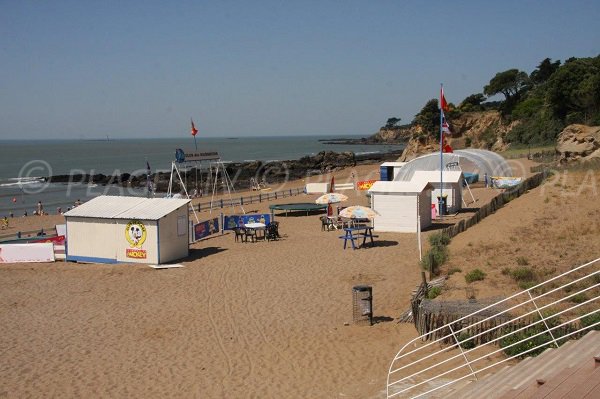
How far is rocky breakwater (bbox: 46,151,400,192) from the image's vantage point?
244ft

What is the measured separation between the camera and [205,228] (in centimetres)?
2725

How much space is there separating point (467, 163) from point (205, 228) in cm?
2149

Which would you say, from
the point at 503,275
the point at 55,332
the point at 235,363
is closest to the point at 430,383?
the point at 235,363

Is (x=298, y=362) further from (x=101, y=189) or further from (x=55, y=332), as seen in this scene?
(x=101, y=189)

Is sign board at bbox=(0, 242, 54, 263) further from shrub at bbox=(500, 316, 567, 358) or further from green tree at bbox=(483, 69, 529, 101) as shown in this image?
green tree at bbox=(483, 69, 529, 101)

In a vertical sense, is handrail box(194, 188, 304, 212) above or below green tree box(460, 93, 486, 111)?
below

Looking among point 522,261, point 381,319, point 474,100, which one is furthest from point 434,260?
point 474,100

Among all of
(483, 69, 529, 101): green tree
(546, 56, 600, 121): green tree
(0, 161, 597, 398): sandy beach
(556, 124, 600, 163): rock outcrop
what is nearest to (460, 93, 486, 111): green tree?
(483, 69, 529, 101): green tree

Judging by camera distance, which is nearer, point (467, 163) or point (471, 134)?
point (467, 163)

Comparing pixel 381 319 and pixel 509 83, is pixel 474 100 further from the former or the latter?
pixel 381 319

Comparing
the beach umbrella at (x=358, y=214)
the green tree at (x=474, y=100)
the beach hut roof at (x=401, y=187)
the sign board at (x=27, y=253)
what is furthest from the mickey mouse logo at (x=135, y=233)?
the green tree at (x=474, y=100)

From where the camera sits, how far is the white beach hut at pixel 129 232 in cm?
2178

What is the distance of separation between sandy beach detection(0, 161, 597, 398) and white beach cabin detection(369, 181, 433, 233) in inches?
83.8

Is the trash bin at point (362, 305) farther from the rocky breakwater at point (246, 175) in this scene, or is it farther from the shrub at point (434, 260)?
the rocky breakwater at point (246, 175)
